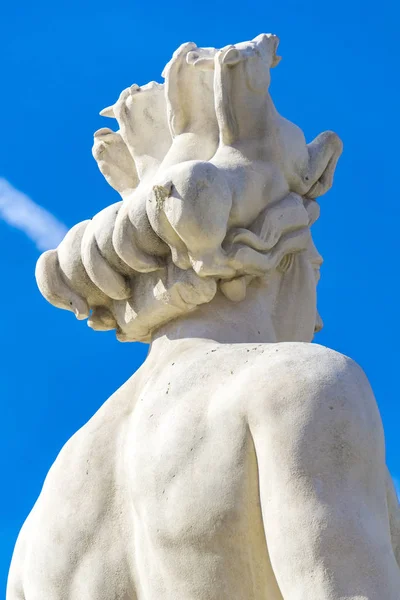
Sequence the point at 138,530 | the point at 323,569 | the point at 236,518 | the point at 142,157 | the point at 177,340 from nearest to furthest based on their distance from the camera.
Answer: the point at 323,569, the point at 236,518, the point at 138,530, the point at 177,340, the point at 142,157

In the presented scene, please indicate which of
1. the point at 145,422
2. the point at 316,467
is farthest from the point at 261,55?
the point at 316,467

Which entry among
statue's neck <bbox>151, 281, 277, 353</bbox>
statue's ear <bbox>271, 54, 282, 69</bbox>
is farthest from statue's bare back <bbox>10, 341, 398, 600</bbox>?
statue's ear <bbox>271, 54, 282, 69</bbox>

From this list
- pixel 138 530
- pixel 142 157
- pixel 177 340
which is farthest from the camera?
pixel 142 157

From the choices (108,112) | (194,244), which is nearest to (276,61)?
(108,112)

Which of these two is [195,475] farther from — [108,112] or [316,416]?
[108,112]

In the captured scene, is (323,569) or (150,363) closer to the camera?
(323,569)

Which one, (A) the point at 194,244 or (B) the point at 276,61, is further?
(B) the point at 276,61

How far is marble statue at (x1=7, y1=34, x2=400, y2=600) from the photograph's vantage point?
5727mm

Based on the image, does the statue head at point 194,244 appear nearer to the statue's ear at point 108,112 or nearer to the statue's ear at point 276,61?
the statue's ear at point 276,61

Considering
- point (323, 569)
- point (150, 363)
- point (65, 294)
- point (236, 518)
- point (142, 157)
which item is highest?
point (142, 157)

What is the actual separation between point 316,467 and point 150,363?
5.16 ft

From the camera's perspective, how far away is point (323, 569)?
218 inches

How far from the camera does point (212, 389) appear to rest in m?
6.34

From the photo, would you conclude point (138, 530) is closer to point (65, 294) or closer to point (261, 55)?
point (65, 294)
